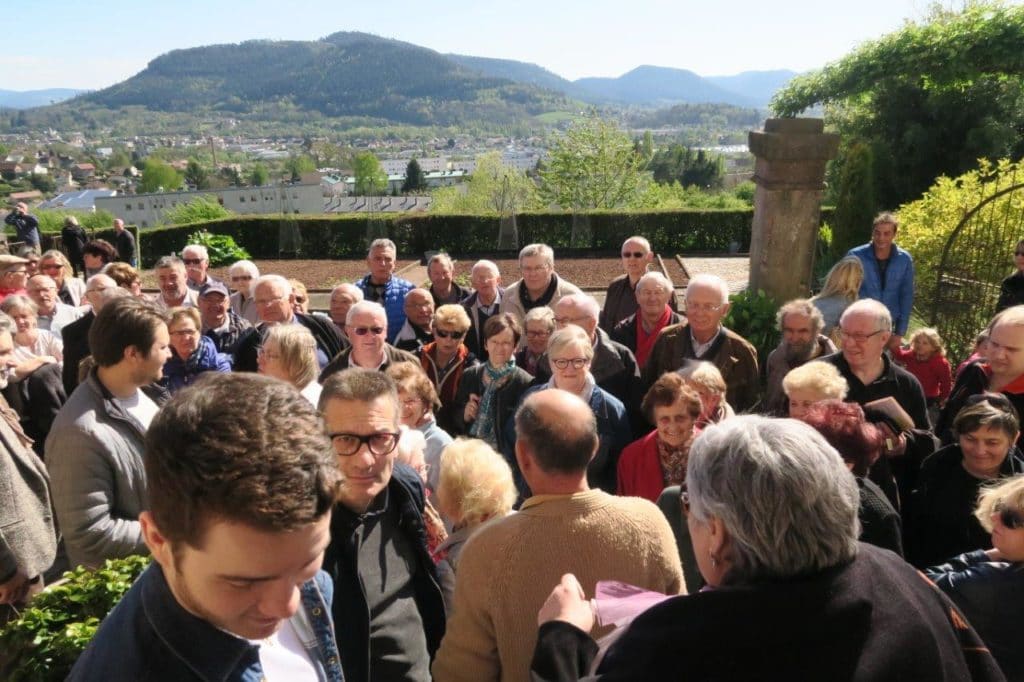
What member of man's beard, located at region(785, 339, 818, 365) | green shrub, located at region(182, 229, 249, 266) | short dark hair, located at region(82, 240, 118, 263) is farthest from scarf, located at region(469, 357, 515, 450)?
green shrub, located at region(182, 229, 249, 266)

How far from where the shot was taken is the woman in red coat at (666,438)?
11.6ft

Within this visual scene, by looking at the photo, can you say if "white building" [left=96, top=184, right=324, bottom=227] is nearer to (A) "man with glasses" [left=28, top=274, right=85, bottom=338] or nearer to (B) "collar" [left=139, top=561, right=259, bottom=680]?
(A) "man with glasses" [left=28, top=274, right=85, bottom=338]

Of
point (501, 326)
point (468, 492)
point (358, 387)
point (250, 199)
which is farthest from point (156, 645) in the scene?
point (250, 199)

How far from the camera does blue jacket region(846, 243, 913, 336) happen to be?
6.57 m

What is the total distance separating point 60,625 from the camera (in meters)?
1.93

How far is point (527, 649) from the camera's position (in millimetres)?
2137

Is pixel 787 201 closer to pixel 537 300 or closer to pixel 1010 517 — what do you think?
pixel 537 300

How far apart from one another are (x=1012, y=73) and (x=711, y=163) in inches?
3426

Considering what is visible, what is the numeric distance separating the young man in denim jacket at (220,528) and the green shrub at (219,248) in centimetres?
2045

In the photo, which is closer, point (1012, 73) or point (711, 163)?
point (1012, 73)

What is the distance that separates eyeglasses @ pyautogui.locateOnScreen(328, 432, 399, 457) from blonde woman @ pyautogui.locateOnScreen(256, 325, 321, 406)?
153 cm

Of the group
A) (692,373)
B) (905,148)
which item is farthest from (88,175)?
(692,373)

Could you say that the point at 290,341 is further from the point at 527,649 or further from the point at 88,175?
the point at 88,175

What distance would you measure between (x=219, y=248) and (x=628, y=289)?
16865mm
